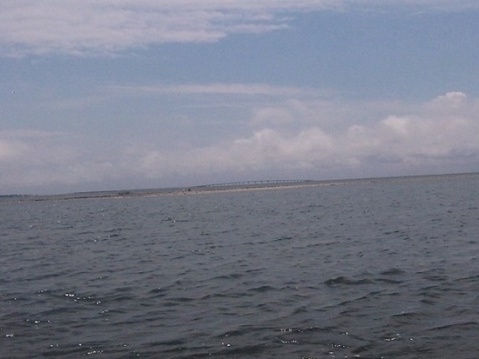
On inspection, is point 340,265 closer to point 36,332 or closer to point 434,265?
point 434,265

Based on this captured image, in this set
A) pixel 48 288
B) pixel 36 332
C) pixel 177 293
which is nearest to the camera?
pixel 36 332

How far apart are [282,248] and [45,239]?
81.8ft

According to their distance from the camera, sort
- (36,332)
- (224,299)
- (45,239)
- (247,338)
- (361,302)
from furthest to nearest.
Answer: (45,239) < (224,299) < (361,302) < (36,332) < (247,338)

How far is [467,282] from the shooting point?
75.6 ft

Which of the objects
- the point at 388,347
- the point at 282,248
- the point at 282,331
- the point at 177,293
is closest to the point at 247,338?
the point at 282,331

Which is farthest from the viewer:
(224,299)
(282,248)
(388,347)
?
(282,248)

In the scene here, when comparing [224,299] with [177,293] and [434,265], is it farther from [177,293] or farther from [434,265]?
[434,265]

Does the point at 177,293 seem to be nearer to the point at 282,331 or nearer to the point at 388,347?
the point at 282,331

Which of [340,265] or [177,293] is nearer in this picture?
[177,293]

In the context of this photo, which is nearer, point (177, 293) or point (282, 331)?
point (282, 331)

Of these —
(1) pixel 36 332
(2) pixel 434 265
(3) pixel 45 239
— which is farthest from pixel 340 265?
(3) pixel 45 239

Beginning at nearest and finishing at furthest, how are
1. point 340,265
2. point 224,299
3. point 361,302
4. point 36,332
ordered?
point 36,332
point 361,302
point 224,299
point 340,265

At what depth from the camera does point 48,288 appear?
1030 inches

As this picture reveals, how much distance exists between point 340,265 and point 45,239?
32545mm
